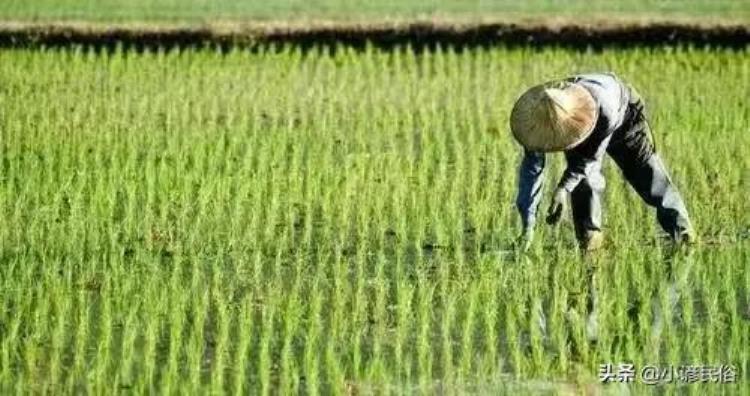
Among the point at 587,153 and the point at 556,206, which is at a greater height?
the point at 587,153

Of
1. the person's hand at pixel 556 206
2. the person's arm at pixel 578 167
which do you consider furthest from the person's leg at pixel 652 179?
the person's hand at pixel 556 206

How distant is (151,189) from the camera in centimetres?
845

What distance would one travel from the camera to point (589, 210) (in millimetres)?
6941

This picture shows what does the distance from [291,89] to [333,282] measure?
218 inches

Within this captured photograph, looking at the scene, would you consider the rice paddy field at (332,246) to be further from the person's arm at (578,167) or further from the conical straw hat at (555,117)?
the conical straw hat at (555,117)

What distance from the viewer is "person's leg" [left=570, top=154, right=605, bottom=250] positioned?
6902mm

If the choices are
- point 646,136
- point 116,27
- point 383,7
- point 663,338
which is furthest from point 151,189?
point 383,7

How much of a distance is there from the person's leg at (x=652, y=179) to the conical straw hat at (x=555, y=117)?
0.77m

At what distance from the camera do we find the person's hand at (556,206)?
6.49 metres

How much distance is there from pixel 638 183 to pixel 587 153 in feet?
2.66

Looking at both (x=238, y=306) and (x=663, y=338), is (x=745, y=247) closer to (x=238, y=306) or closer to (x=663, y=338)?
(x=663, y=338)

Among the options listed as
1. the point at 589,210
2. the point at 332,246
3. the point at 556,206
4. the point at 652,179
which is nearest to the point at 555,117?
the point at 556,206

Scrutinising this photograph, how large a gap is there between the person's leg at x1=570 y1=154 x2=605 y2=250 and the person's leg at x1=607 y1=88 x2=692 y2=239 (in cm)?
29

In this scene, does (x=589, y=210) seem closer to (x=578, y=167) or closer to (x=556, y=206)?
(x=578, y=167)
